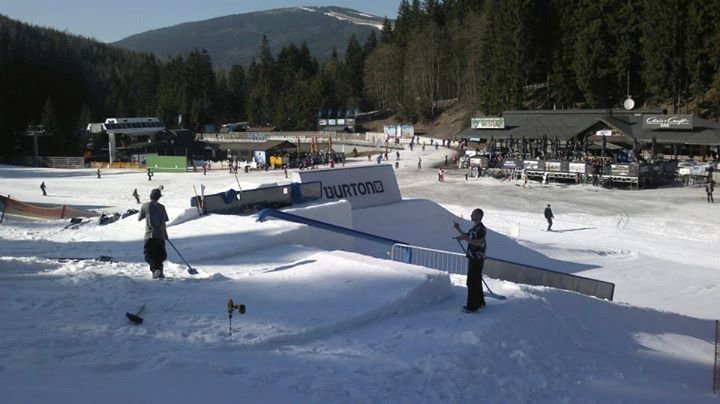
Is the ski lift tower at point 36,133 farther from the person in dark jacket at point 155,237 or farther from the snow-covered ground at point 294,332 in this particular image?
the person in dark jacket at point 155,237

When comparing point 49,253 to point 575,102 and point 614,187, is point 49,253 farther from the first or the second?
point 575,102

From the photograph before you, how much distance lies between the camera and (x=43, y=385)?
16.2 feet

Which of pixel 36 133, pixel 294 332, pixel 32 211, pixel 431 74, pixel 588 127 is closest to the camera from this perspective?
pixel 294 332

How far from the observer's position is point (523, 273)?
42.3ft

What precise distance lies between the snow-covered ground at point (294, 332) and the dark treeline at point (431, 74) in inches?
1945

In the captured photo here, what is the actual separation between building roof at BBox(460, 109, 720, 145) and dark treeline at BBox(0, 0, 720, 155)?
32.0 feet

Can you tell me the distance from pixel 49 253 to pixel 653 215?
26.7 meters

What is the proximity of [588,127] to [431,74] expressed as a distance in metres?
52.0

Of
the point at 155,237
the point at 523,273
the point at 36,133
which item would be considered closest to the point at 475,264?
the point at 155,237

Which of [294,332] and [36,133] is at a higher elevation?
[36,133]

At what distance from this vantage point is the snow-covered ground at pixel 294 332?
211 inches

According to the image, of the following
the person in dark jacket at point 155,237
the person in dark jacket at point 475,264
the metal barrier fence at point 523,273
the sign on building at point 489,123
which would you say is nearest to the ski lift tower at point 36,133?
the sign on building at point 489,123

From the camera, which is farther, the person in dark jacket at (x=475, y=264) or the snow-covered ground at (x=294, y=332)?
the person in dark jacket at (x=475, y=264)

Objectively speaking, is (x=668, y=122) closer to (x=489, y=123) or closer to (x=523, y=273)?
(x=489, y=123)
